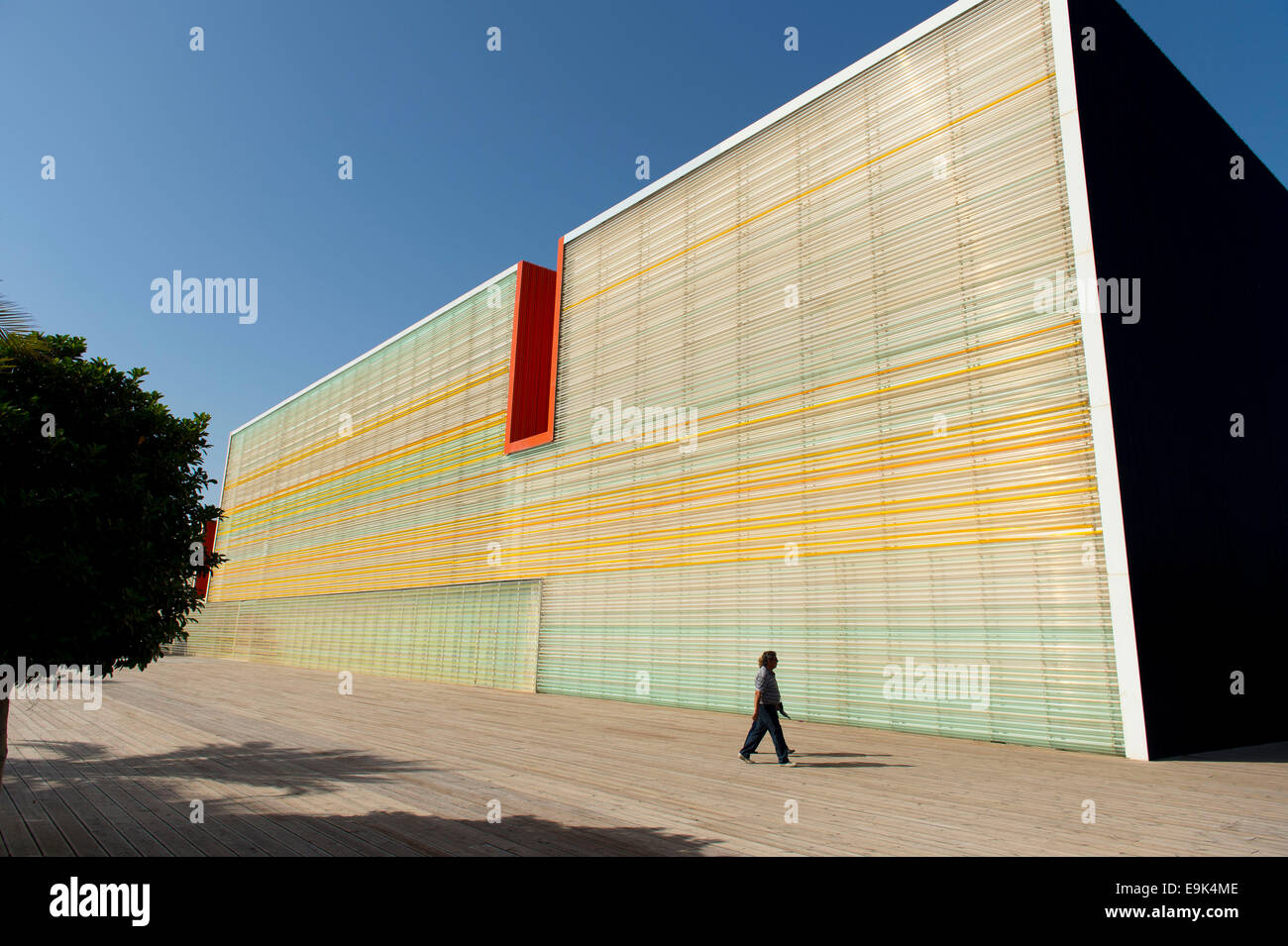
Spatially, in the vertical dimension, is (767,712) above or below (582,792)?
above

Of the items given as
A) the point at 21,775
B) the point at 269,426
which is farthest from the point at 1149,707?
the point at 269,426

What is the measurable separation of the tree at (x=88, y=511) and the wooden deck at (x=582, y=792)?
1780 mm

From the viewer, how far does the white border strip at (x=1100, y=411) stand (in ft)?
39.3

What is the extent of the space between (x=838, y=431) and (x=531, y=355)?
45.8 feet

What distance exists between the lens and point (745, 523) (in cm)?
1850

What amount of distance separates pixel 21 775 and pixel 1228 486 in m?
22.2
